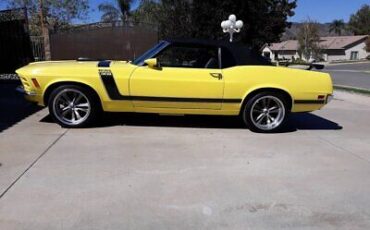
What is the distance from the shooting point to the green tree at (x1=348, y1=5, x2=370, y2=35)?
4067 inches

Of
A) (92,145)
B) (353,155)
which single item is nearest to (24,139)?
(92,145)

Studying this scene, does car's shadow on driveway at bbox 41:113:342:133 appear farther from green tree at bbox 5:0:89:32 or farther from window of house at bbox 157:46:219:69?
green tree at bbox 5:0:89:32

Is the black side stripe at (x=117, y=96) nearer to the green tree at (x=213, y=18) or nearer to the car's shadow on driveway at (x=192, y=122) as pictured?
the car's shadow on driveway at (x=192, y=122)

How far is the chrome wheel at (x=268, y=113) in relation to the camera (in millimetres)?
7470

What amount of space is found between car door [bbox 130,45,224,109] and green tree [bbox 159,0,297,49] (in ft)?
50.2

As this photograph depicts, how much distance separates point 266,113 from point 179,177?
295cm

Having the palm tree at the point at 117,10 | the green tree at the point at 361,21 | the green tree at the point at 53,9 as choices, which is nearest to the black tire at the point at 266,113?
the green tree at the point at 53,9

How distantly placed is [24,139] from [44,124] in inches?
42.9

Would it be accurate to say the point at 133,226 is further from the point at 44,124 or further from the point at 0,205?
the point at 44,124

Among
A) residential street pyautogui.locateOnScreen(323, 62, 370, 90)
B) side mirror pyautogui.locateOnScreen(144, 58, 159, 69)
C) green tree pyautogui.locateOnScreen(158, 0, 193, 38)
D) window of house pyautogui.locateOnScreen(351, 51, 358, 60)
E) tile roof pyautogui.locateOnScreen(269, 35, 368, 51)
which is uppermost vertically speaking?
Answer: green tree pyautogui.locateOnScreen(158, 0, 193, 38)

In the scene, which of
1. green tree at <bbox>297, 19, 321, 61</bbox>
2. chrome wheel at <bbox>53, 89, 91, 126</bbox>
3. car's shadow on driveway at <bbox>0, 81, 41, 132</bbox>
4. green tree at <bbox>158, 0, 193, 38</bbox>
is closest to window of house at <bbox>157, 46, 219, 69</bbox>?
chrome wheel at <bbox>53, 89, 91, 126</bbox>

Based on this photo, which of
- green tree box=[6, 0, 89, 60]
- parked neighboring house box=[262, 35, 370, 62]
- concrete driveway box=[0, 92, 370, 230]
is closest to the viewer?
concrete driveway box=[0, 92, 370, 230]

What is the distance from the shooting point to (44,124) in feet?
24.6

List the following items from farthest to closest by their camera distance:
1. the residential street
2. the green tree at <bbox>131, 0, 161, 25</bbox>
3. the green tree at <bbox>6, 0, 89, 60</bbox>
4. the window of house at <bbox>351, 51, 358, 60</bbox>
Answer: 1. the window of house at <bbox>351, 51, 358, 60</bbox>
2. the green tree at <bbox>6, 0, 89, 60</bbox>
3. the green tree at <bbox>131, 0, 161, 25</bbox>
4. the residential street
